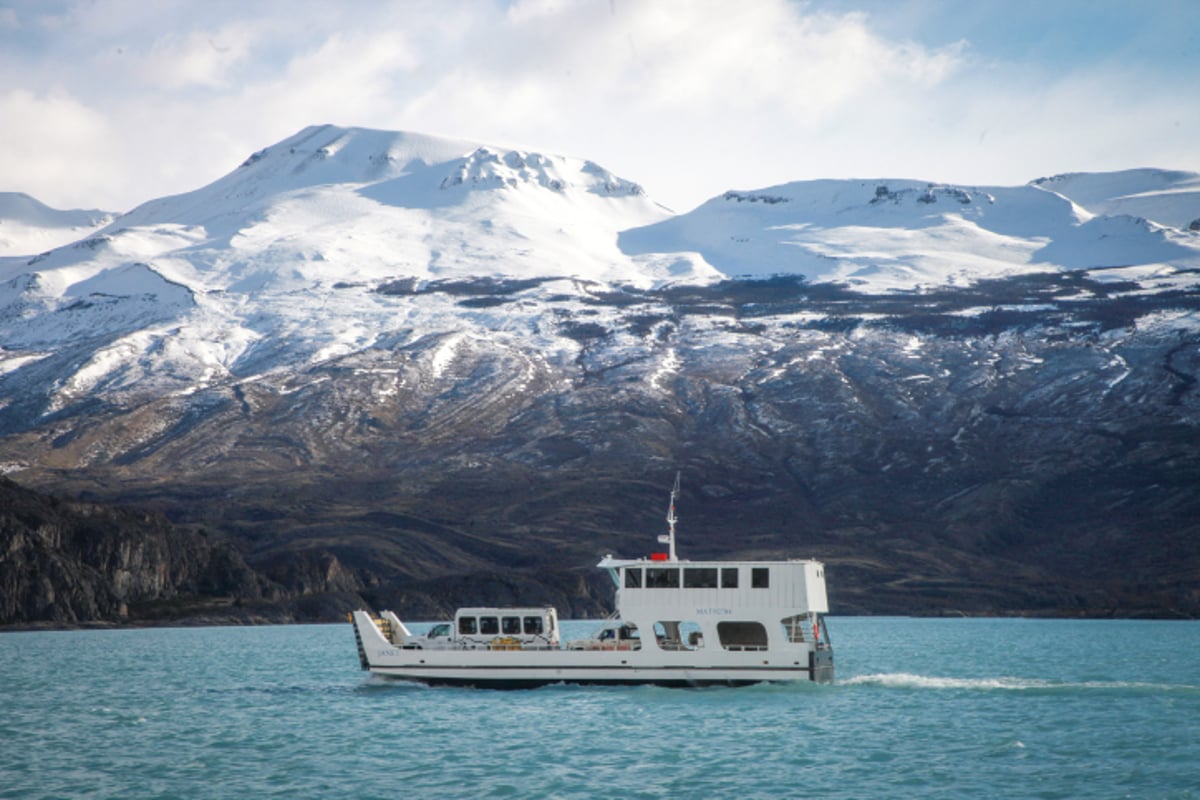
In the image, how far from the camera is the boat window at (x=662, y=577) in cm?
5847

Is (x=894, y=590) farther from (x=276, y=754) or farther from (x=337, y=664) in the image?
(x=276, y=754)

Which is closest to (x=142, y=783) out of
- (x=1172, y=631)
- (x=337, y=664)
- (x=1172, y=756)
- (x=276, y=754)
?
(x=276, y=754)

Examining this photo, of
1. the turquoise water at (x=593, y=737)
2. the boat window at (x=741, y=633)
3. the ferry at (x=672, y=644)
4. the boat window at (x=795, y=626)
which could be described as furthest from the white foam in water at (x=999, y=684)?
the boat window at (x=741, y=633)

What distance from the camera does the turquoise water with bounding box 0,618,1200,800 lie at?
3703cm

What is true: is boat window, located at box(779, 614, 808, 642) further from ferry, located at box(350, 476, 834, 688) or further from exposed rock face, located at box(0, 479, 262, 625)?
exposed rock face, located at box(0, 479, 262, 625)

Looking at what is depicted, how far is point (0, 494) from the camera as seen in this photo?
493 feet

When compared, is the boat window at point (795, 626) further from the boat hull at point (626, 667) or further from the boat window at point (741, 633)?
the boat hull at point (626, 667)

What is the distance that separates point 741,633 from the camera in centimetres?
5931

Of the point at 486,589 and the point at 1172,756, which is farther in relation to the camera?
the point at 486,589

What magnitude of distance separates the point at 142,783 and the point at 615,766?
13306 millimetres

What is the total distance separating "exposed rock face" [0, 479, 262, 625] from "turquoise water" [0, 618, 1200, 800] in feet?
238

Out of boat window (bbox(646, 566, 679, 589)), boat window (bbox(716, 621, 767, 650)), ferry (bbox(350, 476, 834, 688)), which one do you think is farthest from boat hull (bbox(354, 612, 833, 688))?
boat window (bbox(646, 566, 679, 589))

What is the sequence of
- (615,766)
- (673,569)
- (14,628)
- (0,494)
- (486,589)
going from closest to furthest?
(615,766), (673,569), (14,628), (0,494), (486,589)

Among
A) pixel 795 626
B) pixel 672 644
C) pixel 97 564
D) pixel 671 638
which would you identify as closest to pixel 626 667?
pixel 672 644
